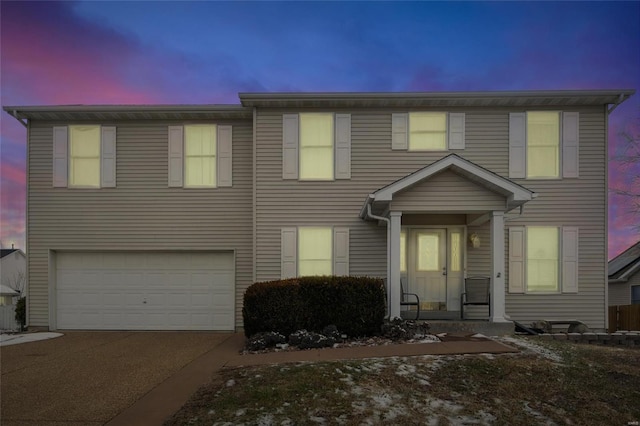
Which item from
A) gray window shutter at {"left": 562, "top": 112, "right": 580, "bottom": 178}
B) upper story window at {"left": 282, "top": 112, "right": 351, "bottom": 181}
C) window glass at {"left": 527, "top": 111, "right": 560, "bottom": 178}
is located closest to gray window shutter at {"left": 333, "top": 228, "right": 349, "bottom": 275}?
upper story window at {"left": 282, "top": 112, "right": 351, "bottom": 181}

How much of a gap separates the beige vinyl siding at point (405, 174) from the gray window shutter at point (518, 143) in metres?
0.11

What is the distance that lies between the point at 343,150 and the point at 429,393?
260 inches

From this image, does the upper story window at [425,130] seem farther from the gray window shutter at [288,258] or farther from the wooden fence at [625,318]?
the wooden fence at [625,318]

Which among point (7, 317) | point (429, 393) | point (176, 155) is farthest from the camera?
point (7, 317)

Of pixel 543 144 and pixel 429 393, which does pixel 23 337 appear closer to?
pixel 429 393

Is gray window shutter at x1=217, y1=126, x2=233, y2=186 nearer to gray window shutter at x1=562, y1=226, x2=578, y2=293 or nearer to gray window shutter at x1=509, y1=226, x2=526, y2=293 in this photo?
gray window shutter at x1=509, y1=226, x2=526, y2=293

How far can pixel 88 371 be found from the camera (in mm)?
6805

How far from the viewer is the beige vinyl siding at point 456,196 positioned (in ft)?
28.5

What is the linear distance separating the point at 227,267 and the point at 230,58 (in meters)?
10.4

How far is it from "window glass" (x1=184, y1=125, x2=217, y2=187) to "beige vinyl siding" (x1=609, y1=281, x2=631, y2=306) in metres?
18.9

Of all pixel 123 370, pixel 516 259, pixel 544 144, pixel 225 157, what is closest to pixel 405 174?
pixel 516 259

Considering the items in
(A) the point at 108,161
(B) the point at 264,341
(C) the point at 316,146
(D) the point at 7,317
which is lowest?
(D) the point at 7,317

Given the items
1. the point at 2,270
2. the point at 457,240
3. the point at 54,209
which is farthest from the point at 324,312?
the point at 2,270

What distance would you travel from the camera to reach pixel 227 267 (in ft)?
37.0
